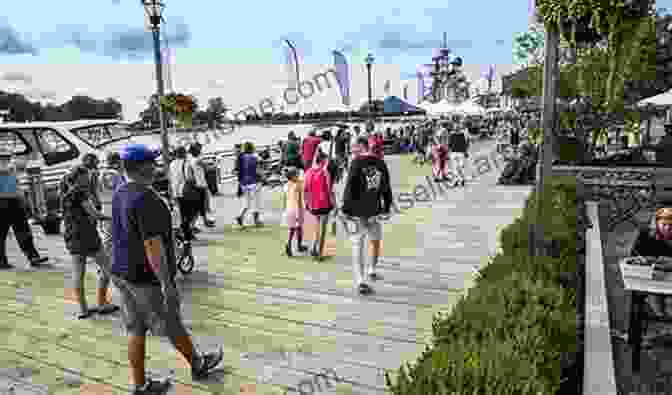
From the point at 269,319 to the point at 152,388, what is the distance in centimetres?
145

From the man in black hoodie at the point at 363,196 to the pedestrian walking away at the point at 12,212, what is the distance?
15.3ft

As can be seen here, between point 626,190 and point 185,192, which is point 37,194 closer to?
point 185,192

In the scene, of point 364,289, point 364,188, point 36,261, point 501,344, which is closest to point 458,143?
point 364,188

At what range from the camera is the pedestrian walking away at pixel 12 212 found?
633 centimetres

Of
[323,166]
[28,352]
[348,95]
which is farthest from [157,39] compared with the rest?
[348,95]

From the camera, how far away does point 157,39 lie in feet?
25.0

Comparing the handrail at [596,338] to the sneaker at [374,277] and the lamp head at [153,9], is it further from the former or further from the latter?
the lamp head at [153,9]

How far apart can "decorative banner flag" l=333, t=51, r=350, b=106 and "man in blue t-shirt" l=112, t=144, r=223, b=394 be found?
2069 centimetres

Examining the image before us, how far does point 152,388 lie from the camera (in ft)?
10.8

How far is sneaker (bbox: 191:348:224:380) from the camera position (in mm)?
3480

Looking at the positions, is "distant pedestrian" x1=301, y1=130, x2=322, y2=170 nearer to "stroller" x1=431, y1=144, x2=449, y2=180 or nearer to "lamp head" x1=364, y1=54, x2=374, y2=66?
"stroller" x1=431, y1=144, x2=449, y2=180

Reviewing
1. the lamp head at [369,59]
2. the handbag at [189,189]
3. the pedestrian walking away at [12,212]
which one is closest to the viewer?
the pedestrian walking away at [12,212]

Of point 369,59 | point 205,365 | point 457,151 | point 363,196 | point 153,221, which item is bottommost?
point 205,365

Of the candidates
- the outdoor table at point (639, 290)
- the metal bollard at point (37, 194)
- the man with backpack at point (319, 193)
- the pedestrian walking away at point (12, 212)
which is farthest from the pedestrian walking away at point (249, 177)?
the outdoor table at point (639, 290)
